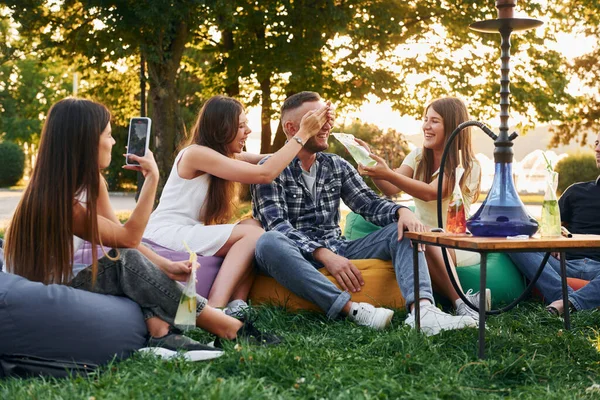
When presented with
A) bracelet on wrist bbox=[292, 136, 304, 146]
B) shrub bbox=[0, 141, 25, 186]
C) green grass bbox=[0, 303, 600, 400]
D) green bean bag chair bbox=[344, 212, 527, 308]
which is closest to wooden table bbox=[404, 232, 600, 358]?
green grass bbox=[0, 303, 600, 400]

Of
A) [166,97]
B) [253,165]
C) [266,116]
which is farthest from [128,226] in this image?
[266,116]

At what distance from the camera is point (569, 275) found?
539 centimetres

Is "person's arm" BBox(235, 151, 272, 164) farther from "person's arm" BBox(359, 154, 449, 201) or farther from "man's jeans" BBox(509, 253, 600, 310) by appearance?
"man's jeans" BBox(509, 253, 600, 310)

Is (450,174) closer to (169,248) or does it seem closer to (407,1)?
(169,248)

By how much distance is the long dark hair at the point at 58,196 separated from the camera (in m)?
3.41

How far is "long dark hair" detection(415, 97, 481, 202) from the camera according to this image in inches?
201

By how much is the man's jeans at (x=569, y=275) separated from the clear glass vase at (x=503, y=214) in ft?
4.91

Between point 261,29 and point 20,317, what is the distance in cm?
1321

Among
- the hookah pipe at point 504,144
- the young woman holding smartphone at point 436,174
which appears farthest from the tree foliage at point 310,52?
the hookah pipe at point 504,144

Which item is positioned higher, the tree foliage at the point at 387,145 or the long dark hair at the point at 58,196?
the long dark hair at the point at 58,196

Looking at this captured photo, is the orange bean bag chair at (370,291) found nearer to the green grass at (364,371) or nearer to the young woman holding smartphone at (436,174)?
the young woman holding smartphone at (436,174)

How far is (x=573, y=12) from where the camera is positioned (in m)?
18.4

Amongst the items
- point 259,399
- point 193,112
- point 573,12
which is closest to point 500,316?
point 259,399

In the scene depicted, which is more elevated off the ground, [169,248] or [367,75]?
[367,75]
